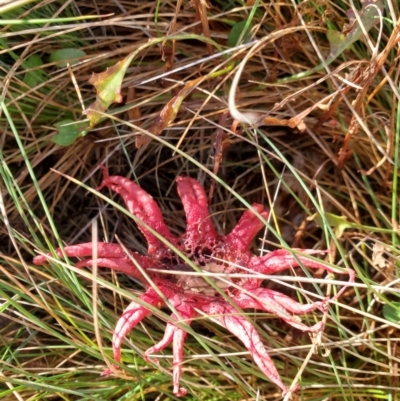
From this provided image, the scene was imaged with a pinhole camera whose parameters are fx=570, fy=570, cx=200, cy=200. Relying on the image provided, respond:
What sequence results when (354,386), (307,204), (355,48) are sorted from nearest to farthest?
(354,386)
(355,48)
(307,204)

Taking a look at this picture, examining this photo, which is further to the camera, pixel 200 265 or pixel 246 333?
pixel 200 265

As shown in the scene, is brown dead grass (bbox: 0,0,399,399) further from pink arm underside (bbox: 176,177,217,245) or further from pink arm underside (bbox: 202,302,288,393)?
pink arm underside (bbox: 202,302,288,393)

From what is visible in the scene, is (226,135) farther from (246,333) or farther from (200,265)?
(246,333)

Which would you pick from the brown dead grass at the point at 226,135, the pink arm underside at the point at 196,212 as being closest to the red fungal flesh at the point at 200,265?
the pink arm underside at the point at 196,212

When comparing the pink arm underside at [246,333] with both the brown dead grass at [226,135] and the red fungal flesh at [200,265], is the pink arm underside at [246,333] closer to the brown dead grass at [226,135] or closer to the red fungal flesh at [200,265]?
the red fungal flesh at [200,265]

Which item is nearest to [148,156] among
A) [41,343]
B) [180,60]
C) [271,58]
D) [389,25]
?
[180,60]

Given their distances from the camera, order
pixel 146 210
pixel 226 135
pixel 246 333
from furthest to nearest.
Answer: pixel 226 135 → pixel 146 210 → pixel 246 333

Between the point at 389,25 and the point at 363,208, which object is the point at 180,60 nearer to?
the point at 389,25

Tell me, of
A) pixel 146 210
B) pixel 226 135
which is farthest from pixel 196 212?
pixel 226 135

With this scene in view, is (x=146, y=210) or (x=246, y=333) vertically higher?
(x=146, y=210)
